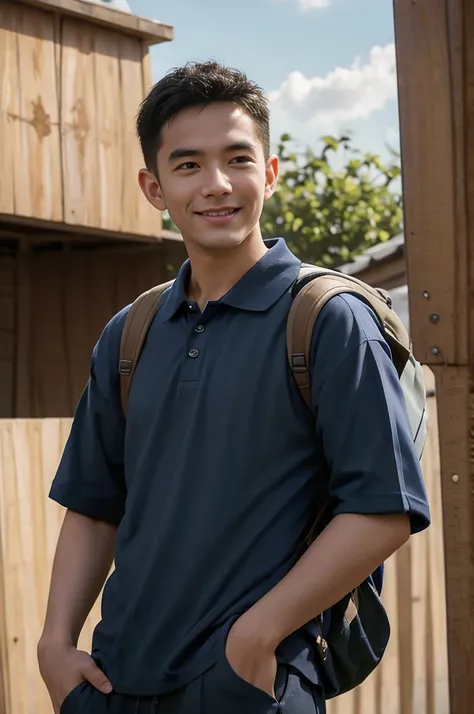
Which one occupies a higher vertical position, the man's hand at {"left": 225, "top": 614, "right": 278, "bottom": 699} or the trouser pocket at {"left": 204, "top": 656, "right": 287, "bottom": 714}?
the man's hand at {"left": 225, "top": 614, "right": 278, "bottom": 699}

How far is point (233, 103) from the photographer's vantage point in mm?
2645

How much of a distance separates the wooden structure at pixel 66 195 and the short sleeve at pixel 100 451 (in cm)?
358

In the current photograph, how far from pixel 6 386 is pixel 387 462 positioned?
5.59 m

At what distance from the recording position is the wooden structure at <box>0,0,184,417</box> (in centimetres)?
636

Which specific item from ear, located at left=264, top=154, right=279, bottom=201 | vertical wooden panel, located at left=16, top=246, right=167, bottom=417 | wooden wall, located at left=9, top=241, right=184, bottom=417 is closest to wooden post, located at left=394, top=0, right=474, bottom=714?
ear, located at left=264, top=154, right=279, bottom=201

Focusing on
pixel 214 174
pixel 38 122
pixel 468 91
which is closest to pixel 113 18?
pixel 38 122

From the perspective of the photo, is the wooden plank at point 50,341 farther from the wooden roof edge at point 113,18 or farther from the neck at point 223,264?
the neck at point 223,264

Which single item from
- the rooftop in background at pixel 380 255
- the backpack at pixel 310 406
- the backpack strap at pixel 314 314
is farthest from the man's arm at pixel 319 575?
the rooftop in background at pixel 380 255

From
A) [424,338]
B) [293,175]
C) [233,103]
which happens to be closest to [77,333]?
[424,338]

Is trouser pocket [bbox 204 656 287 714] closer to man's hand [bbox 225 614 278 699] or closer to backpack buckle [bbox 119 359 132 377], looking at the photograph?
man's hand [bbox 225 614 278 699]

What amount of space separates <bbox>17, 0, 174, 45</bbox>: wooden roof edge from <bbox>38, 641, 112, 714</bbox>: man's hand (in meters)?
4.54

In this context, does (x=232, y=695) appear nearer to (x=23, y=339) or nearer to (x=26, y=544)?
(x=26, y=544)

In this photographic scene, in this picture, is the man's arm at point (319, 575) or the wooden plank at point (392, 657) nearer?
the man's arm at point (319, 575)

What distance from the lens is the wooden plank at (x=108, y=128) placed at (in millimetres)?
6766
